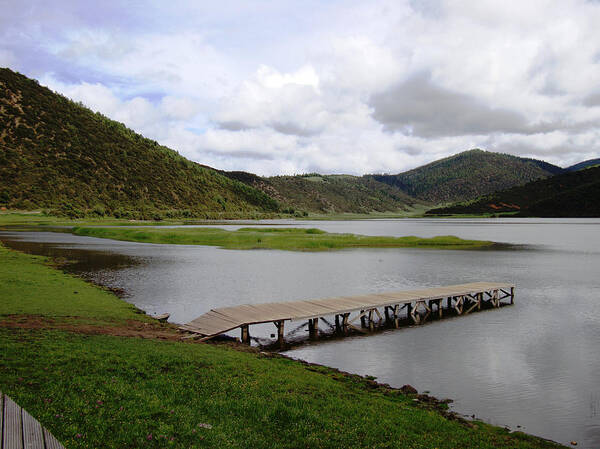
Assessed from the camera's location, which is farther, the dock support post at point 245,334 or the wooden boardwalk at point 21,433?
the dock support post at point 245,334

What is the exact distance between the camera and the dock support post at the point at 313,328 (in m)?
24.3

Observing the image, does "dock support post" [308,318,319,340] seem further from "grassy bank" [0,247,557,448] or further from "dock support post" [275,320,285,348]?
"grassy bank" [0,247,557,448]

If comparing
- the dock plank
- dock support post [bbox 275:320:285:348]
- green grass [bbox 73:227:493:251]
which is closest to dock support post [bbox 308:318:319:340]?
the dock plank

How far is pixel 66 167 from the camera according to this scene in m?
156

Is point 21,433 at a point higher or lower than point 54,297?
higher

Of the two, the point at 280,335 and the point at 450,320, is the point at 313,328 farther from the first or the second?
the point at 450,320

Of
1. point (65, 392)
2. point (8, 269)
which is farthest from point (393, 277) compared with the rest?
point (65, 392)

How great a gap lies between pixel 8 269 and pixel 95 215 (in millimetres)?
113916

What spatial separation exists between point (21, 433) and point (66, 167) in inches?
6697

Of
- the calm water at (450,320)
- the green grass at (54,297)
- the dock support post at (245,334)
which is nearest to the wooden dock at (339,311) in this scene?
the dock support post at (245,334)

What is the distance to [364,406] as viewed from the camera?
1255cm

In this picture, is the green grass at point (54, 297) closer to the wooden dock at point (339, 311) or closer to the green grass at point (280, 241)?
the wooden dock at point (339, 311)

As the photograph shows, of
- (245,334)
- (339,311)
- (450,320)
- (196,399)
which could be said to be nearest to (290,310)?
(339,311)

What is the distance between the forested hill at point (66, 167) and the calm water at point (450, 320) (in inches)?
3473
